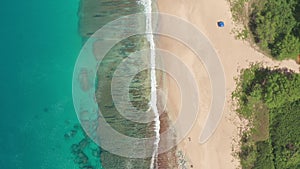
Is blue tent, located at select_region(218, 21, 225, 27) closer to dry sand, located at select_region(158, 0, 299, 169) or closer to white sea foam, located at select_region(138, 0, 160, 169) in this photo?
dry sand, located at select_region(158, 0, 299, 169)

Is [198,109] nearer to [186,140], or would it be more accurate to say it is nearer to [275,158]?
[186,140]

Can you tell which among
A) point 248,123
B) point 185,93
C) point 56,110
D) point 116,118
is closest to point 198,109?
point 185,93

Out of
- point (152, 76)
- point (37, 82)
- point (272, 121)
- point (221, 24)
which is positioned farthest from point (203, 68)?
point (37, 82)

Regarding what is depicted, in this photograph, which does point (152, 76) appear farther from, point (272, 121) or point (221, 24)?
point (272, 121)

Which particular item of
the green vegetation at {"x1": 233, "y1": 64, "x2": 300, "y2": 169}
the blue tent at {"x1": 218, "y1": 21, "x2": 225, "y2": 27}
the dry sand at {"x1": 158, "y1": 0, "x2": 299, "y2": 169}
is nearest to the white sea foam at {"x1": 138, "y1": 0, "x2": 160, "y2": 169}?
the dry sand at {"x1": 158, "y1": 0, "x2": 299, "y2": 169}

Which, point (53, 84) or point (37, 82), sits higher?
point (37, 82)
